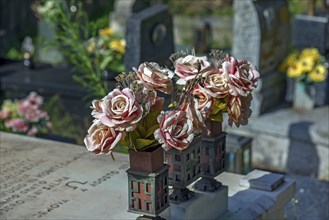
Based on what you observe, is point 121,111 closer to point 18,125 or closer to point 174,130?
point 174,130

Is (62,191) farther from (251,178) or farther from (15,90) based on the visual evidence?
(15,90)

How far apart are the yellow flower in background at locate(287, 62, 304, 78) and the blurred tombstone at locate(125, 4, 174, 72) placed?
139cm

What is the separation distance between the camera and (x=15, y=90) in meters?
9.40

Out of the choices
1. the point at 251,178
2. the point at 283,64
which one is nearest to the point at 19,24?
the point at 283,64

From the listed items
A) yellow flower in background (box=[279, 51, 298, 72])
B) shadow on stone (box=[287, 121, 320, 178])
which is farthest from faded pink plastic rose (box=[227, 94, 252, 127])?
yellow flower in background (box=[279, 51, 298, 72])

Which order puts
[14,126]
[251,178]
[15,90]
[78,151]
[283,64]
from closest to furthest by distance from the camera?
[251,178] < [78,151] < [14,126] < [283,64] < [15,90]

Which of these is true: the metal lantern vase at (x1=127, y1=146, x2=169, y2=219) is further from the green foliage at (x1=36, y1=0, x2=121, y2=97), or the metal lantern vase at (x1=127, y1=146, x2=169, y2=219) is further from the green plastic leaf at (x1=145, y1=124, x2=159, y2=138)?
the green foliage at (x1=36, y1=0, x2=121, y2=97)

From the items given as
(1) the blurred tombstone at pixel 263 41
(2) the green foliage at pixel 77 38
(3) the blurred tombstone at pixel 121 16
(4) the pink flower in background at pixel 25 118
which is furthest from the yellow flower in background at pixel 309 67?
(3) the blurred tombstone at pixel 121 16

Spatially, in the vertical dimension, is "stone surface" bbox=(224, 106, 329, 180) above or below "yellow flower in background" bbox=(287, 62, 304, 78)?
below

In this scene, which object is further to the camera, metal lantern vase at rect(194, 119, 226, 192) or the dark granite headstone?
the dark granite headstone

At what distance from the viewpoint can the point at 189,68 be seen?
15.3ft

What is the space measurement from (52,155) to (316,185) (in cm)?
242

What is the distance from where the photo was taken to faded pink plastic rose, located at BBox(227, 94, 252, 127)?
464 cm

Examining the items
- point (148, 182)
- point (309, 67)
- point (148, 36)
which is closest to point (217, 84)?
Answer: point (148, 182)
